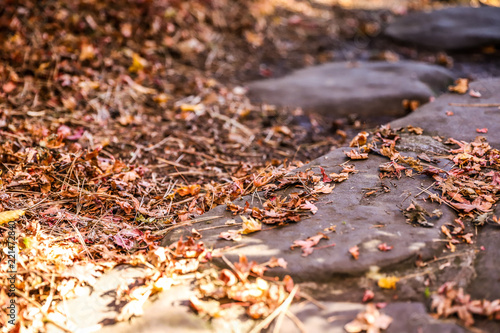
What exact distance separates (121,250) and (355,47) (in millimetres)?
4705

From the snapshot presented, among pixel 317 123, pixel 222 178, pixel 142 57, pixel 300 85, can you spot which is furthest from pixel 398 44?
pixel 222 178

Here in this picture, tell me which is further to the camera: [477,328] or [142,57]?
[142,57]

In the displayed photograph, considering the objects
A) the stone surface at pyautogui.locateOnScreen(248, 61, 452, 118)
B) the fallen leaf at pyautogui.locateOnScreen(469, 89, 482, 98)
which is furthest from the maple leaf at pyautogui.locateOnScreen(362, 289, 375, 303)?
the stone surface at pyautogui.locateOnScreen(248, 61, 452, 118)

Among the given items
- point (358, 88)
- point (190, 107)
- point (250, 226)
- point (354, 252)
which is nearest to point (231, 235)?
point (250, 226)

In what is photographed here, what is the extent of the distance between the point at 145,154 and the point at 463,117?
2.58 metres

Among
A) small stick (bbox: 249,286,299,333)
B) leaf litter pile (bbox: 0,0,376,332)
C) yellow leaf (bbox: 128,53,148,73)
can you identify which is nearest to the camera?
small stick (bbox: 249,286,299,333)

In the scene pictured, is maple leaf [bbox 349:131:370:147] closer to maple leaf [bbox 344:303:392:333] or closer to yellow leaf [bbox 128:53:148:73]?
maple leaf [bbox 344:303:392:333]

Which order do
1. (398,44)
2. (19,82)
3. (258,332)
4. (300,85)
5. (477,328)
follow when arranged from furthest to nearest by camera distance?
1. (398,44)
2. (300,85)
3. (19,82)
4. (258,332)
5. (477,328)

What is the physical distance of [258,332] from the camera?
174 cm

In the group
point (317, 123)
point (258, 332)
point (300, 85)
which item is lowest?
point (258, 332)

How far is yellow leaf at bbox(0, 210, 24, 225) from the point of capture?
2238 mm

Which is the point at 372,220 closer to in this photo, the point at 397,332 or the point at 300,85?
the point at 397,332

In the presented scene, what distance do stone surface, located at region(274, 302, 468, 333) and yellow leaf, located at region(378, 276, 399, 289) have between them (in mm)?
86

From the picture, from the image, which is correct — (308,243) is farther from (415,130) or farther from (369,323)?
(415,130)
